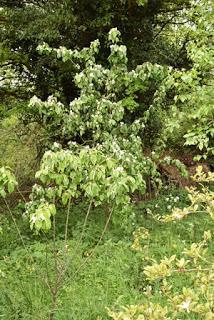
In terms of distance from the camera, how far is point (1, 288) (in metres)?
4.96

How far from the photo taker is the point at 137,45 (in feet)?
29.1

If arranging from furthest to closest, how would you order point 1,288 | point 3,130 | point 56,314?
point 3,130, point 1,288, point 56,314

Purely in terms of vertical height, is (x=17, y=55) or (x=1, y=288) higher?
(x=17, y=55)

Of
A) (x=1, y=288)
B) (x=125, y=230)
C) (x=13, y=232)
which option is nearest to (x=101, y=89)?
(x=125, y=230)

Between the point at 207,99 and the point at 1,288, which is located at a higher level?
the point at 207,99

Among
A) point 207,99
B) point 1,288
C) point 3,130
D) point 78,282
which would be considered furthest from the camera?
point 3,130

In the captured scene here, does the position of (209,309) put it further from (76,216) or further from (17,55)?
(17,55)

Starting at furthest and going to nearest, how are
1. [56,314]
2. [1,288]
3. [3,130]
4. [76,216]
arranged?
1. [3,130]
2. [76,216]
3. [1,288]
4. [56,314]

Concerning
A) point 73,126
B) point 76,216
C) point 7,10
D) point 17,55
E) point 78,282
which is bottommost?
point 76,216

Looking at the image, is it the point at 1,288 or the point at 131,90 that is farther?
the point at 131,90

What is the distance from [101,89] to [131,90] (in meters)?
0.42

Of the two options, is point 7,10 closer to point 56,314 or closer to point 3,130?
point 3,130

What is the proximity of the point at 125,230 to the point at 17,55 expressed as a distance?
14.0 feet

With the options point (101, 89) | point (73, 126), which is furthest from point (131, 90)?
point (73, 126)
